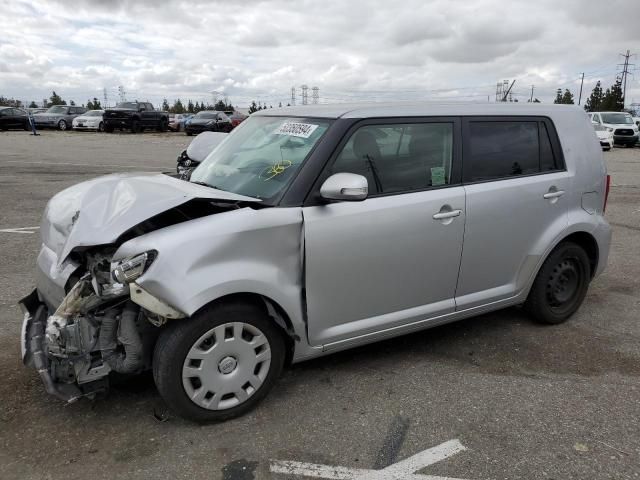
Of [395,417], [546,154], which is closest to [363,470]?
[395,417]

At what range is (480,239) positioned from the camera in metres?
3.72

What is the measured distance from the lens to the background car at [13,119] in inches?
1262

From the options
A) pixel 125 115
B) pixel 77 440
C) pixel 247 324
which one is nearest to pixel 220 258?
pixel 247 324

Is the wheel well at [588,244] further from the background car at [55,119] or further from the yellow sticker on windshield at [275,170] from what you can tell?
the background car at [55,119]

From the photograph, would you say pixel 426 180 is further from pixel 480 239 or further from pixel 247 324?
pixel 247 324

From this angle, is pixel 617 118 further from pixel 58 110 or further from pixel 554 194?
pixel 58 110

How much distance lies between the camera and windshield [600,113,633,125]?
91.0 feet

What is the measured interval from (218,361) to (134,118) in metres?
32.0

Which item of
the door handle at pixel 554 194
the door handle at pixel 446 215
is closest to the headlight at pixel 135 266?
the door handle at pixel 446 215

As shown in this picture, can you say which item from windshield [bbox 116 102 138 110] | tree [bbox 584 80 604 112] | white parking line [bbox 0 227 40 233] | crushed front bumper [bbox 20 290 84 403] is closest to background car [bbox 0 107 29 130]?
windshield [bbox 116 102 138 110]

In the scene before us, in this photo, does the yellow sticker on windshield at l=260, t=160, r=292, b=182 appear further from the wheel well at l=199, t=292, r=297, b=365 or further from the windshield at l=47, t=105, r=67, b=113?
the windshield at l=47, t=105, r=67, b=113

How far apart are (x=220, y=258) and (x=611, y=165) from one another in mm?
18380

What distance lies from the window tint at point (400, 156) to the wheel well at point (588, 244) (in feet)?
4.58

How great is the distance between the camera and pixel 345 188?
9.87 feet
